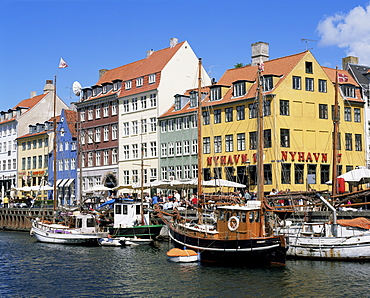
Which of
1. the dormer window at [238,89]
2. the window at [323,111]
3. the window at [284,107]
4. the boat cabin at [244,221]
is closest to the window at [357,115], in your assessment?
the window at [323,111]

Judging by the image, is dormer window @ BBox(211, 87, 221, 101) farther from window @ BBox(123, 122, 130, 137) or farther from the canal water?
the canal water

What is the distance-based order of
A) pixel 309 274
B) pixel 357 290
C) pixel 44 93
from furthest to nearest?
pixel 44 93
pixel 309 274
pixel 357 290

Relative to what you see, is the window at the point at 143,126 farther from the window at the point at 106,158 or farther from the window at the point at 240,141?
the window at the point at 240,141

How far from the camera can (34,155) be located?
A: 92.8 m

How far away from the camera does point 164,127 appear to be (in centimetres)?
6975

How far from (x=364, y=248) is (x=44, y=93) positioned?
77470 millimetres

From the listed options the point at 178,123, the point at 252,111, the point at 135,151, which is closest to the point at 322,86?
the point at 252,111

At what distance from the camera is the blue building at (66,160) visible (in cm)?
8344

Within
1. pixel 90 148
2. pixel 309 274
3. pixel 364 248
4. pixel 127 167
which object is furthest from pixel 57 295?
pixel 90 148

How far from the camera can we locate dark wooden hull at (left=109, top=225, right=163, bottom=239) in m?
46.4

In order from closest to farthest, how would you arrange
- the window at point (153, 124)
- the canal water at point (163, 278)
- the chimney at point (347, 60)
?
1. the canal water at point (163, 278)
2. the window at point (153, 124)
3. the chimney at point (347, 60)

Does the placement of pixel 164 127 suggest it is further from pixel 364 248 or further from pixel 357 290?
pixel 357 290

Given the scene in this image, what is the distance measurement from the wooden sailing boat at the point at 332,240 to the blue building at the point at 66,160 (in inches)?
1962

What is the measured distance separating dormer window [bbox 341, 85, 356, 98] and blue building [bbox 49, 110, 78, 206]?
122 ft
